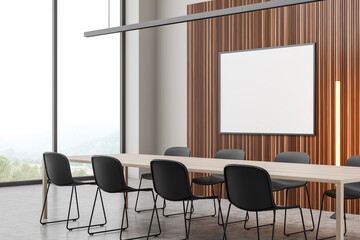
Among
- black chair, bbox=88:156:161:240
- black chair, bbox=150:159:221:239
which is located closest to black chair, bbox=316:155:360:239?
black chair, bbox=150:159:221:239

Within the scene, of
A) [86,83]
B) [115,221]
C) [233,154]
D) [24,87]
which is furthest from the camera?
[86,83]

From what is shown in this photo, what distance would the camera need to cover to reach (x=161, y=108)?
1027 centimetres

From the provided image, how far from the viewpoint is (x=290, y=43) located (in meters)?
7.29

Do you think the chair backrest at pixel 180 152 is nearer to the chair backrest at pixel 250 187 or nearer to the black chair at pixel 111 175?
the black chair at pixel 111 175

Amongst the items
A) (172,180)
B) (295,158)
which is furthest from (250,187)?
(295,158)

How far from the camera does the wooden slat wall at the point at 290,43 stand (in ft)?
22.0

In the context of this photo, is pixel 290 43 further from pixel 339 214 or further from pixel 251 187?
pixel 339 214

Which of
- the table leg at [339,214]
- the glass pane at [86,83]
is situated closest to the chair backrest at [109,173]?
the table leg at [339,214]

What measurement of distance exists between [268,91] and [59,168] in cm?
320

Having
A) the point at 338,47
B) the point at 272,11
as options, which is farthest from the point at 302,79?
the point at 272,11

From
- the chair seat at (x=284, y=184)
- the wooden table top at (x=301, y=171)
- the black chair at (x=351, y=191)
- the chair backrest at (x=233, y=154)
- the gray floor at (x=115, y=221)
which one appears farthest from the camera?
the chair backrest at (x=233, y=154)

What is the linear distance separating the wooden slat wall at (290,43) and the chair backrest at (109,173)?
2875 mm

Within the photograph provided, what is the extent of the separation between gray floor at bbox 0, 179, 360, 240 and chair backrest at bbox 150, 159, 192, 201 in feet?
2.10

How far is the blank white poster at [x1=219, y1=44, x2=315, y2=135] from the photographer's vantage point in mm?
7102
